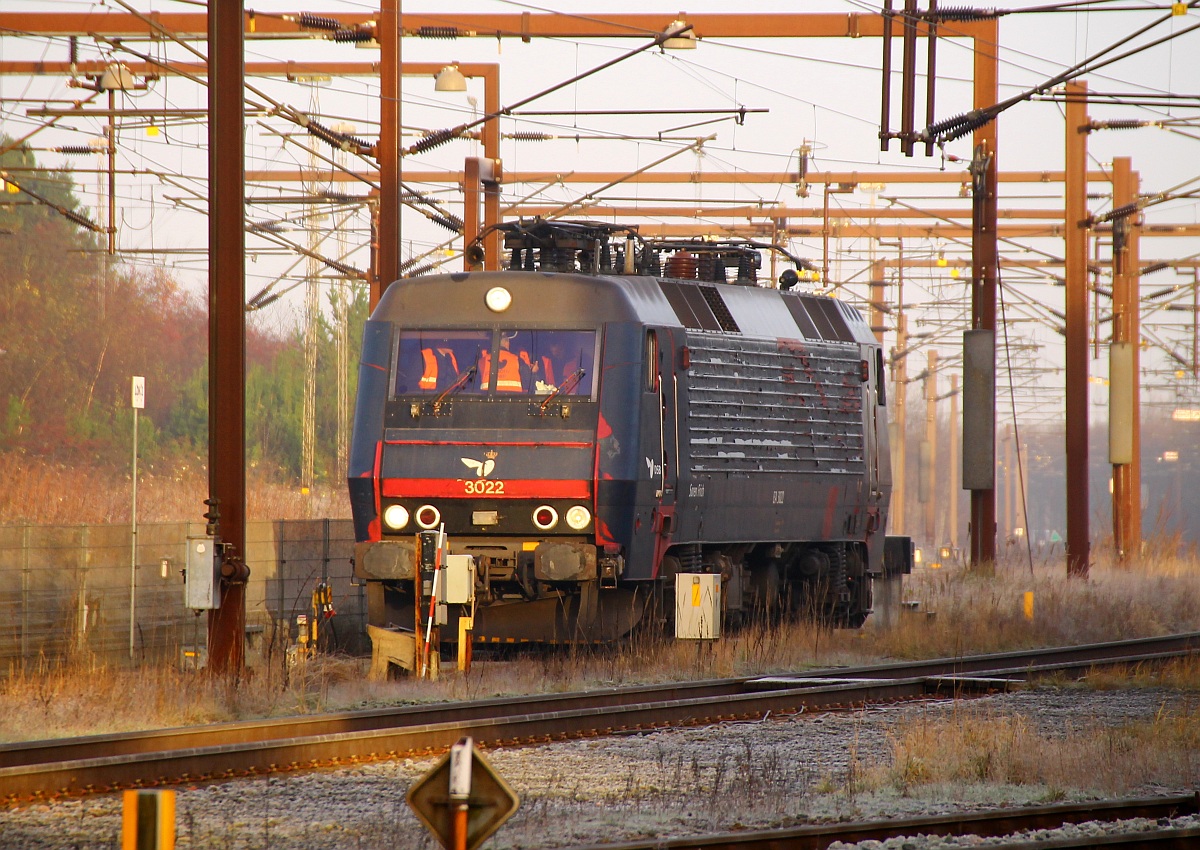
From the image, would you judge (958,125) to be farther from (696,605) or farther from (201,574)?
(201,574)

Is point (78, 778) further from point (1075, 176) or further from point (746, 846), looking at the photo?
point (1075, 176)

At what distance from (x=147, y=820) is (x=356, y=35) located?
53.7 feet

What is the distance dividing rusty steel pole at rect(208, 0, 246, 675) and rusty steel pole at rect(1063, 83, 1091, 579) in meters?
17.7

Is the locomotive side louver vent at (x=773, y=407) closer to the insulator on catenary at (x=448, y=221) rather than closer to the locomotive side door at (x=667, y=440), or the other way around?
the locomotive side door at (x=667, y=440)

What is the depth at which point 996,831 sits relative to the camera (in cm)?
845

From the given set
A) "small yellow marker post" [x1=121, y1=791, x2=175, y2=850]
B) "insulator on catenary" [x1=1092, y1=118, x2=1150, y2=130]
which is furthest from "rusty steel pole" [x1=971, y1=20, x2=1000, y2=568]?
"small yellow marker post" [x1=121, y1=791, x2=175, y2=850]

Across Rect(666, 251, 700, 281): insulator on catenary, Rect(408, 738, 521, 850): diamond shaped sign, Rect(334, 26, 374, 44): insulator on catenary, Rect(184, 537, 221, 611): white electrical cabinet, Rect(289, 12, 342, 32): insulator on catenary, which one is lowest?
Rect(408, 738, 521, 850): diamond shaped sign

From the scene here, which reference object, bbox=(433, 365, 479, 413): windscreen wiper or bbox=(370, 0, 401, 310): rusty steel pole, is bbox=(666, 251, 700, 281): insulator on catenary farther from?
bbox=(433, 365, 479, 413): windscreen wiper

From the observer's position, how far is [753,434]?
1809 cm

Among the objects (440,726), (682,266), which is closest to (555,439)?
(682,266)

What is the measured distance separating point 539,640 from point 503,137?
56.7ft

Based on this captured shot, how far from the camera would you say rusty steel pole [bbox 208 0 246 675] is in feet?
47.0

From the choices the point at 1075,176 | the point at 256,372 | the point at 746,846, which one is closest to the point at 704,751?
the point at 746,846

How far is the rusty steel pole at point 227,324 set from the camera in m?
14.3
